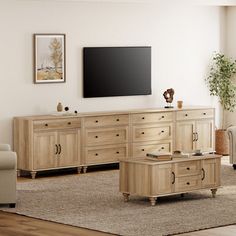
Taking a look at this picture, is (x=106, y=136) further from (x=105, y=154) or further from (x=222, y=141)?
(x=222, y=141)

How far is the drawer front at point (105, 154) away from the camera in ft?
40.7

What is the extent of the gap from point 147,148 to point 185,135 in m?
0.77

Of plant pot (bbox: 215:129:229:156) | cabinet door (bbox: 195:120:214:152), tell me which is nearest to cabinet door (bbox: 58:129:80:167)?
cabinet door (bbox: 195:120:214:152)

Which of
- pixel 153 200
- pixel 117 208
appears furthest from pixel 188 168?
pixel 117 208

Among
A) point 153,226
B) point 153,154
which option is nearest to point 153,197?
point 153,154

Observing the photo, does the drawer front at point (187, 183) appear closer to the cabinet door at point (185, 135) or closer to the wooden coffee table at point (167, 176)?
the wooden coffee table at point (167, 176)

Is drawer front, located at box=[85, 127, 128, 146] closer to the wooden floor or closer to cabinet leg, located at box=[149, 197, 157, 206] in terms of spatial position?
cabinet leg, located at box=[149, 197, 157, 206]

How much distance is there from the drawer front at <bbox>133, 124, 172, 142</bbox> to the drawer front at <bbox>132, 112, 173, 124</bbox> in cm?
9

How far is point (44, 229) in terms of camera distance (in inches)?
332

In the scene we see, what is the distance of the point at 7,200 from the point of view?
9.52 metres

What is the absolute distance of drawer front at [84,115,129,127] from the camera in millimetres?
12328

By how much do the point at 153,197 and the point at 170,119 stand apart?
12.5ft

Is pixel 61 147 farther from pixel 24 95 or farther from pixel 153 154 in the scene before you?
pixel 153 154

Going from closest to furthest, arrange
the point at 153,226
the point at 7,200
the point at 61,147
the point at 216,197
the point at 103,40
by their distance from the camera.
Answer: the point at 153,226, the point at 7,200, the point at 216,197, the point at 61,147, the point at 103,40
